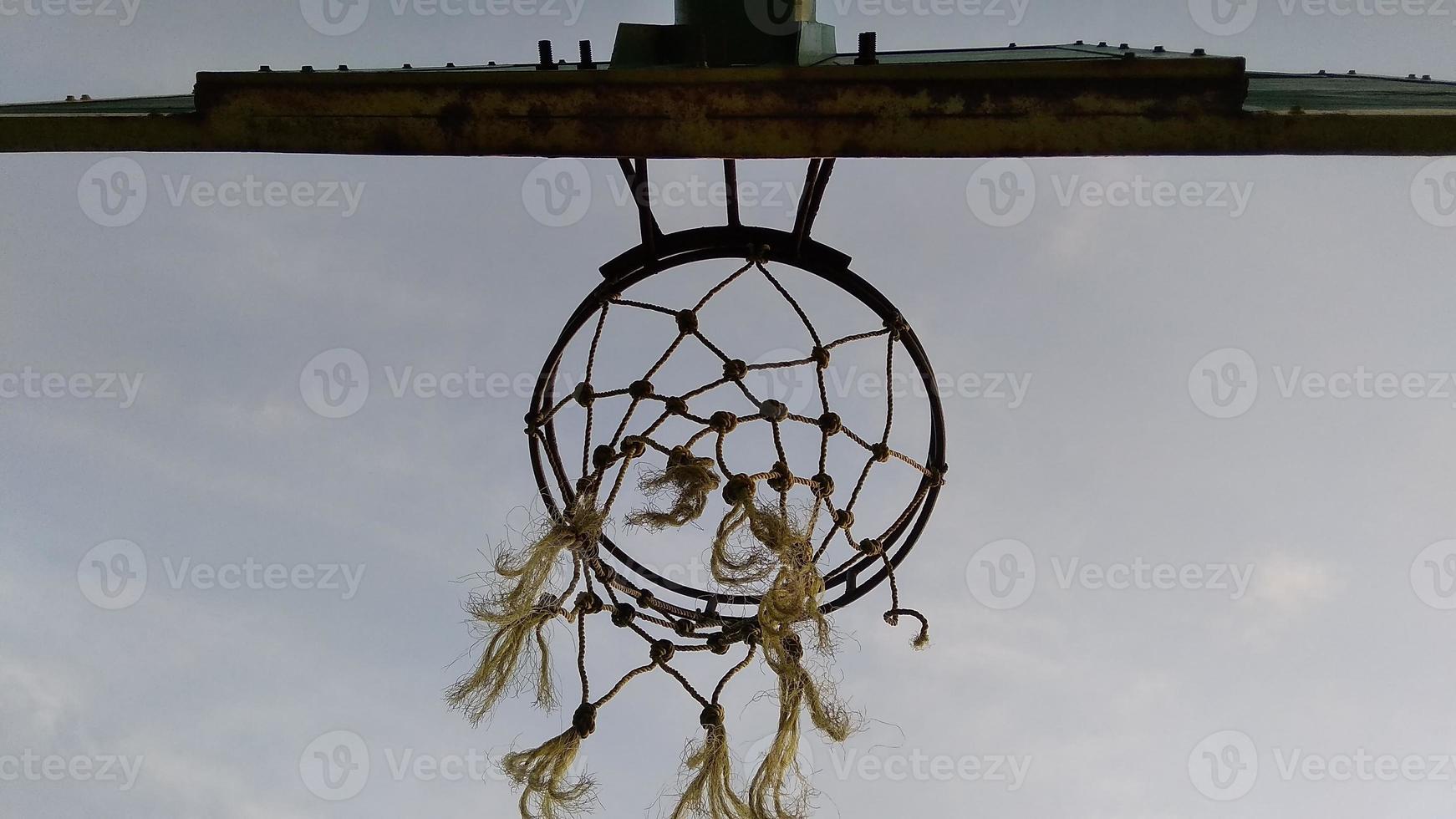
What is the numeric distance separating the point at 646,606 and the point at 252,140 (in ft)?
4.68

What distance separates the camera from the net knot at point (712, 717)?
7.79 ft

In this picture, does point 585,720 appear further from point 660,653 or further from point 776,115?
point 776,115

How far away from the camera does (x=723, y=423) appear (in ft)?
7.79

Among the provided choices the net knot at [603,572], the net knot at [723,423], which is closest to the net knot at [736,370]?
the net knot at [723,423]

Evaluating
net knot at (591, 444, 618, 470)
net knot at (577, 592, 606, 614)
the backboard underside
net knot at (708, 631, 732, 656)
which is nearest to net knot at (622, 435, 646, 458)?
net knot at (591, 444, 618, 470)

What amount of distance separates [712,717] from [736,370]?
34.6 inches

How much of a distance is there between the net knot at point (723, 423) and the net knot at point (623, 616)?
51 centimetres

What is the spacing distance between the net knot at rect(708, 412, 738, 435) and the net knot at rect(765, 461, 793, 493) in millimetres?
148

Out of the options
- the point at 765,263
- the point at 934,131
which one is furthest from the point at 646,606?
the point at 934,131

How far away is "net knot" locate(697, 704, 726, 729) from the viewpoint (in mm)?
2375

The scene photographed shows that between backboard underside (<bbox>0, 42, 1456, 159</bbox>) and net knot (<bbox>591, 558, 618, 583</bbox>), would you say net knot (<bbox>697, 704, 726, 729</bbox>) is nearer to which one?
net knot (<bbox>591, 558, 618, 583</bbox>)

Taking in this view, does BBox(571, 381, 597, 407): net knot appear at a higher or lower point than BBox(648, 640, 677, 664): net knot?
higher

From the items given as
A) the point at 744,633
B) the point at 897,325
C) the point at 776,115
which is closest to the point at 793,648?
the point at 744,633

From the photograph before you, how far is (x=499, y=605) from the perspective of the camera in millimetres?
2307
